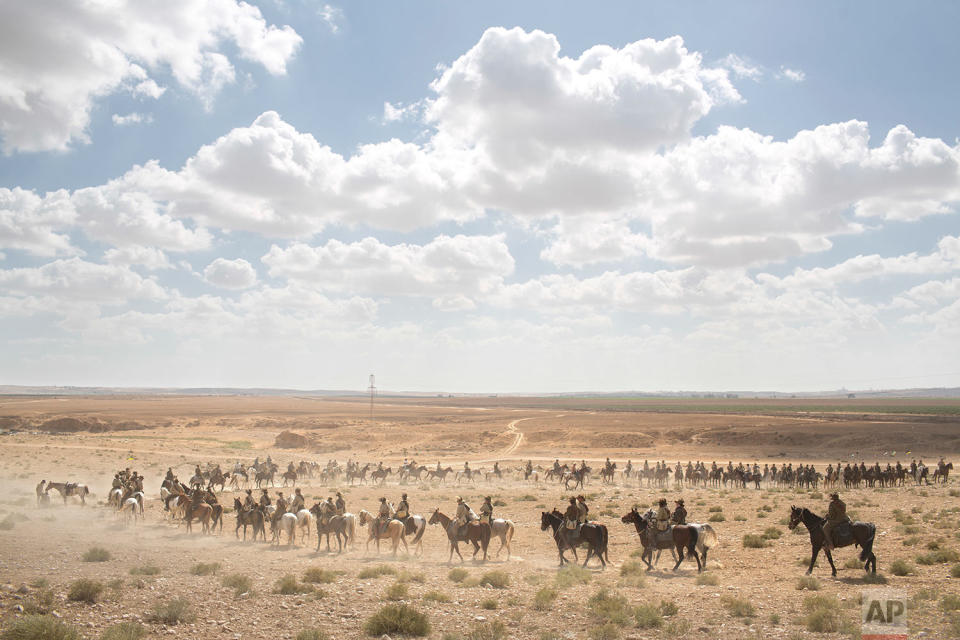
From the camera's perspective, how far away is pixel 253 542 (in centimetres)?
2061

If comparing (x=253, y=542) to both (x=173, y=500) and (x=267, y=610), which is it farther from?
(x=267, y=610)

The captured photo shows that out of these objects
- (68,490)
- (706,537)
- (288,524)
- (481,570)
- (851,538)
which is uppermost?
(851,538)

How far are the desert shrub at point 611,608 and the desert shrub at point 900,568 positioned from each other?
744cm

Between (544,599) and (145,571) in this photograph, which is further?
(145,571)

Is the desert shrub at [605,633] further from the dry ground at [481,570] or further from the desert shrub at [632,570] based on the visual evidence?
the desert shrub at [632,570]

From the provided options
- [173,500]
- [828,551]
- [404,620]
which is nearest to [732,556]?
[828,551]

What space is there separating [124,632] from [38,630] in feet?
4.10

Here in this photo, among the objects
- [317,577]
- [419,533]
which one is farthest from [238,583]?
[419,533]

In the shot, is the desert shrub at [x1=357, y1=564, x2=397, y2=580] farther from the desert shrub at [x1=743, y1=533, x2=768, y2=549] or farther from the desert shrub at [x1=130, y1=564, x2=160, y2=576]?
the desert shrub at [x1=743, y1=533, x2=768, y2=549]

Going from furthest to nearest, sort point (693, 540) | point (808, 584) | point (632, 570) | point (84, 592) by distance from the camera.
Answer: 1. point (693, 540)
2. point (632, 570)
3. point (808, 584)
4. point (84, 592)

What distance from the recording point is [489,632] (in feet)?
34.7

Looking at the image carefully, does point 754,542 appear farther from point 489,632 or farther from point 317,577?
point 317,577

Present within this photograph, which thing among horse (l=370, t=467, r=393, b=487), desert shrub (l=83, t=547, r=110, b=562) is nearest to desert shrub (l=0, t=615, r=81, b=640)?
desert shrub (l=83, t=547, r=110, b=562)

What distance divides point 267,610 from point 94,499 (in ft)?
76.6
